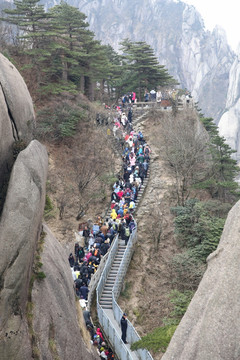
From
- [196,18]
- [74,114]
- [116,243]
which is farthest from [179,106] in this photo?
[196,18]

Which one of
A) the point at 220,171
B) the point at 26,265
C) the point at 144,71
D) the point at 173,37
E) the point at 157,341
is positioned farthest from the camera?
the point at 173,37

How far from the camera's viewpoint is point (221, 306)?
823cm

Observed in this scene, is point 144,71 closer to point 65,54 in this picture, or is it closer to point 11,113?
point 65,54

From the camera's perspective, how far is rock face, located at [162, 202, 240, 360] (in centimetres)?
791

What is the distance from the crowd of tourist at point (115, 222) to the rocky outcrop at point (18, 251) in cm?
559

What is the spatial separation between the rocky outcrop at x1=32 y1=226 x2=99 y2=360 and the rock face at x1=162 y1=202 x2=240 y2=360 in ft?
12.9

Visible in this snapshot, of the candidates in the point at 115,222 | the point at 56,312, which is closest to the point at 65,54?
the point at 115,222

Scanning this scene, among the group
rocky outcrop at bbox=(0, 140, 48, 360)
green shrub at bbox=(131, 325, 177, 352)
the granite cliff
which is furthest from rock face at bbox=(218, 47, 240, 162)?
rocky outcrop at bbox=(0, 140, 48, 360)

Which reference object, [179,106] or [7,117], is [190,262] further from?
[179,106]

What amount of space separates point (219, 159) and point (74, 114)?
12110 mm

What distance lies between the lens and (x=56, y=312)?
12258 mm

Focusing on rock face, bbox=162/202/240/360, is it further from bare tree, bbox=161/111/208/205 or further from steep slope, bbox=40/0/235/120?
steep slope, bbox=40/0/235/120

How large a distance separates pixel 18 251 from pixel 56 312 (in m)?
2.77

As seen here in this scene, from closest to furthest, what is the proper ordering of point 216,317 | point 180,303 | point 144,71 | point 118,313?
point 216,317, point 118,313, point 180,303, point 144,71
